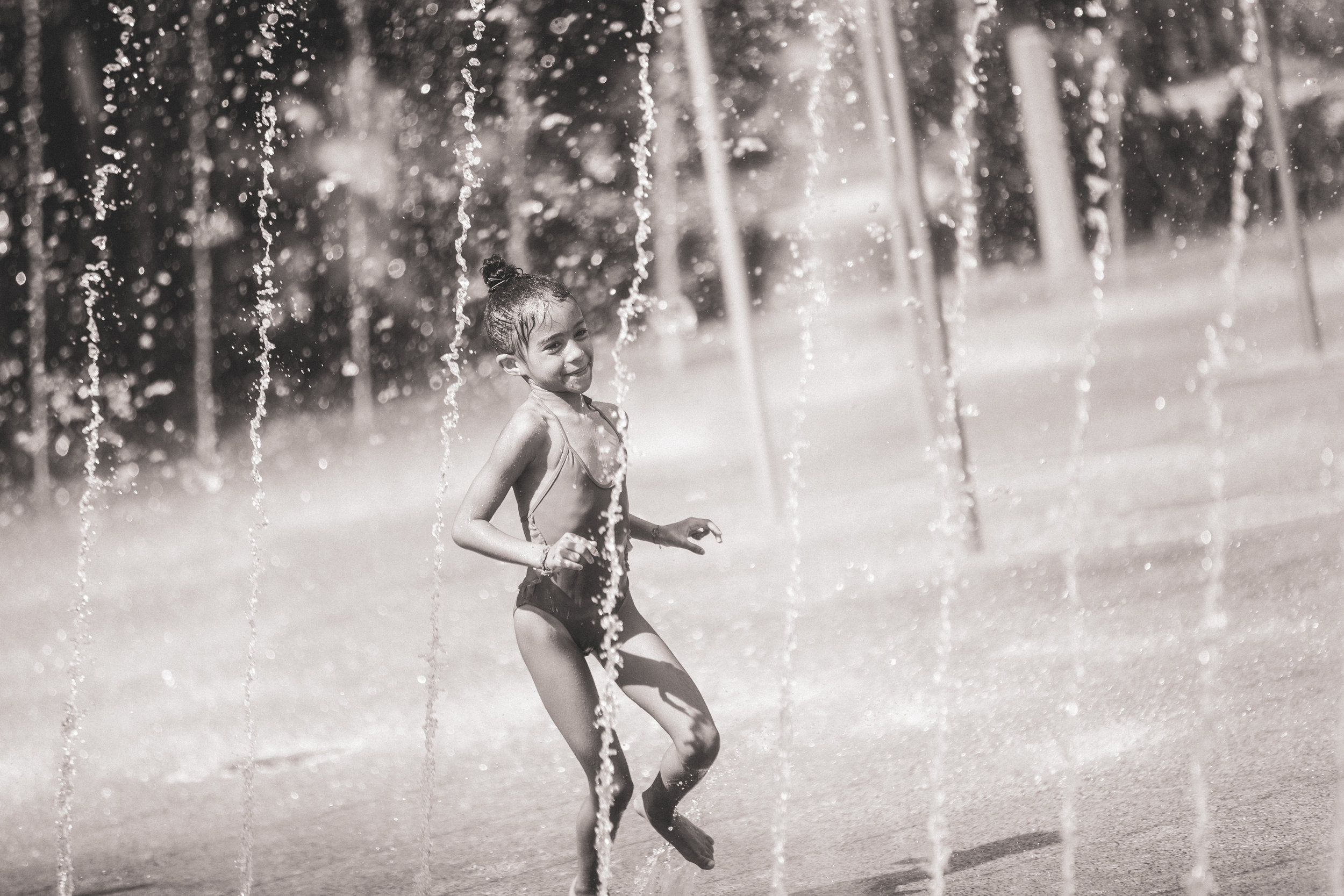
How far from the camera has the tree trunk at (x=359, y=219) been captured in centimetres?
1755

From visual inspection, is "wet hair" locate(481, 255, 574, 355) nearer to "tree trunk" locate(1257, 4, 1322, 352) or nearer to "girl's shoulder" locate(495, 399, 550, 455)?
"girl's shoulder" locate(495, 399, 550, 455)

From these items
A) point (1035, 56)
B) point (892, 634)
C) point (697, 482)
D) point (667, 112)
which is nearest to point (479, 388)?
point (667, 112)

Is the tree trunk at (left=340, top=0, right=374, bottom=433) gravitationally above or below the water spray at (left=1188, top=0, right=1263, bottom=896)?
above

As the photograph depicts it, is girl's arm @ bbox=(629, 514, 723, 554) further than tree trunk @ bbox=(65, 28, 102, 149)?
No

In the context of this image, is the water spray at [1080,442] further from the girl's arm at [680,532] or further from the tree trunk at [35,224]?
the tree trunk at [35,224]

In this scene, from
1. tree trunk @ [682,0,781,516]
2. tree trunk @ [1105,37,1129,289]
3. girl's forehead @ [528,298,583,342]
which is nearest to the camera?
girl's forehead @ [528,298,583,342]

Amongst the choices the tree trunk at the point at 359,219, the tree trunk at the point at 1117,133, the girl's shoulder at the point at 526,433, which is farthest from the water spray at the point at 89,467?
the tree trunk at the point at 1117,133

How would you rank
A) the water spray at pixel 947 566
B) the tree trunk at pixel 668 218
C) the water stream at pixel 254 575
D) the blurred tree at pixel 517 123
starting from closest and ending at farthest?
the water spray at pixel 947 566 < the water stream at pixel 254 575 < the blurred tree at pixel 517 123 < the tree trunk at pixel 668 218

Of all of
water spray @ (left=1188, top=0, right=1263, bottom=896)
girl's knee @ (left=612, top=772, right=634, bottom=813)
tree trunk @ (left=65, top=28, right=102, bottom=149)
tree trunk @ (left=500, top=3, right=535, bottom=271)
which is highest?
tree trunk @ (left=65, top=28, right=102, bottom=149)

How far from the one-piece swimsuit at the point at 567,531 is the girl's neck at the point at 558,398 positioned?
2cm

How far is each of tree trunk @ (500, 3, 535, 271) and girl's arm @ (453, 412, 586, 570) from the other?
15.3 meters

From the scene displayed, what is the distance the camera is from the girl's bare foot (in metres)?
2.96

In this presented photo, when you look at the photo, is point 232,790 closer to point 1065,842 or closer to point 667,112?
point 1065,842

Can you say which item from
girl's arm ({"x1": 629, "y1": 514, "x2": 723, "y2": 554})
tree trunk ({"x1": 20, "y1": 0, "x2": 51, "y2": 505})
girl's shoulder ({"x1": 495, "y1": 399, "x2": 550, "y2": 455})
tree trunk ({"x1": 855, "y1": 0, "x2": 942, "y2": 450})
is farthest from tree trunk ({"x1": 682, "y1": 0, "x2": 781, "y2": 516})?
tree trunk ({"x1": 20, "y1": 0, "x2": 51, "y2": 505})
